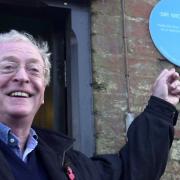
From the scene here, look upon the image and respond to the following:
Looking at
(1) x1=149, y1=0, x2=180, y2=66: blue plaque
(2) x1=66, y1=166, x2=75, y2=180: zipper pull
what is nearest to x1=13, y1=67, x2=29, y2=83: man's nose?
(2) x1=66, y1=166, x2=75, y2=180: zipper pull

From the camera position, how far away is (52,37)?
3.95 meters

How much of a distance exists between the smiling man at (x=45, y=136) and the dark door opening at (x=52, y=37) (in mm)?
Answer: 853

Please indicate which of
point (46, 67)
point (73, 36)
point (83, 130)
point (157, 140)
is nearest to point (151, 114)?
point (157, 140)

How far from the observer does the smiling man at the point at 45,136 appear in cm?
262

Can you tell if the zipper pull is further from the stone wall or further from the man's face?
the stone wall

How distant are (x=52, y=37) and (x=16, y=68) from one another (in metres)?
1.27

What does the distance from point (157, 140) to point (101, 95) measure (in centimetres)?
88

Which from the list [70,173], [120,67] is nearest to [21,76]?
[70,173]

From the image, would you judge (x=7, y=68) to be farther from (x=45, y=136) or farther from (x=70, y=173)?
(x=70, y=173)

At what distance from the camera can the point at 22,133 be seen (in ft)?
8.91

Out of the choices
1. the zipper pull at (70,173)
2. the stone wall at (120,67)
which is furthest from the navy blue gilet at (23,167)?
the stone wall at (120,67)

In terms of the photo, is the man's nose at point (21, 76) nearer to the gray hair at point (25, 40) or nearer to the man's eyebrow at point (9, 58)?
the man's eyebrow at point (9, 58)

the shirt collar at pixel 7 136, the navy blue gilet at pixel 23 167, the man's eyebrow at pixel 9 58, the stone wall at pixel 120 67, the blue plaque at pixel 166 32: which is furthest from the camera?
the blue plaque at pixel 166 32

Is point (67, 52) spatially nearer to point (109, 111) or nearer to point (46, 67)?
point (109, 111)
